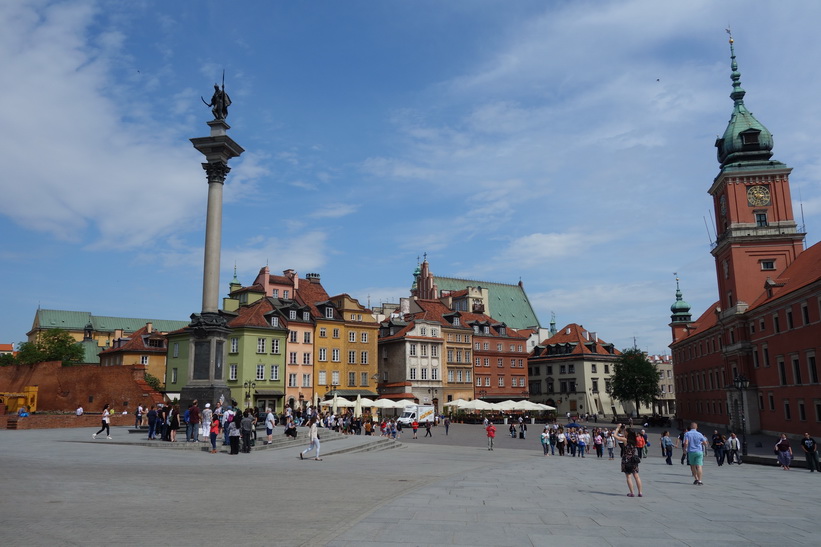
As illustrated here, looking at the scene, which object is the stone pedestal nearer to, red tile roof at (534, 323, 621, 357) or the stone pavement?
the stone pavement

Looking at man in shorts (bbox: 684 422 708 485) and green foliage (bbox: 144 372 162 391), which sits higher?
green foliage (bbox: 144 372 162 391)

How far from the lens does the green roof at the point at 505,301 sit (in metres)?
120

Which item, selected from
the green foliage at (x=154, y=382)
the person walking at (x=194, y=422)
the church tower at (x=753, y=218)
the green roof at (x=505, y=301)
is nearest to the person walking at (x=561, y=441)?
the person walking at (x=194, y=422)

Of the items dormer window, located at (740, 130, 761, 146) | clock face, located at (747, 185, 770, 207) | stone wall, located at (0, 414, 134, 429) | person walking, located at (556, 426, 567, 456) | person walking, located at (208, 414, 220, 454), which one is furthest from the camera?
dormer window, located at (740, 130, 761, 146)

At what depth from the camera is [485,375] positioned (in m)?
87.8

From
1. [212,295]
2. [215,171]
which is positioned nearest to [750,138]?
[215,171]

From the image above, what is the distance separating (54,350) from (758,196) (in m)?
92.4

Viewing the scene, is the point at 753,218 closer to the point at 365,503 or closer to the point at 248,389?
the point at 248,389

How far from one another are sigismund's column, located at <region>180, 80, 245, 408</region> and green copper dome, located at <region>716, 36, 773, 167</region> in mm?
50740

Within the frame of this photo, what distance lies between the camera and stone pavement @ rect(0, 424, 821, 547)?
1013cm

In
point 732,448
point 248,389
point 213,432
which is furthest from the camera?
point 248,389

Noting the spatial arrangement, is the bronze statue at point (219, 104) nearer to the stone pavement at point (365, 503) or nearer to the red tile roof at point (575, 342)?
the stone pavement at point (365, 503)

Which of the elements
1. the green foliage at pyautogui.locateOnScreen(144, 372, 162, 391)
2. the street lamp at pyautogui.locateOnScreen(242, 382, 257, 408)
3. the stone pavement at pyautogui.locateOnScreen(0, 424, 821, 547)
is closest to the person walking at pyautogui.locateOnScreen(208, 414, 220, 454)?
the stone pavement at pyautogui.locateOnScreen(0, 424, 821, 547)

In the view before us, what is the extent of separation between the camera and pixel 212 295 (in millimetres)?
31266
